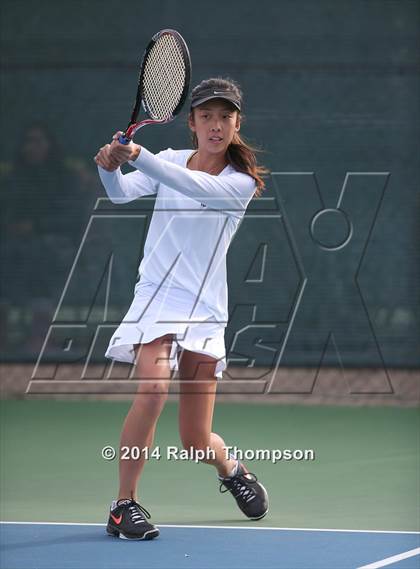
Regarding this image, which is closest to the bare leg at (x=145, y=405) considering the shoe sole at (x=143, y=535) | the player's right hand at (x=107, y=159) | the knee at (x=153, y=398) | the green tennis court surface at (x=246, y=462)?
the knee at (x=153, y=398)

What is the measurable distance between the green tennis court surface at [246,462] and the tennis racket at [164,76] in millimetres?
1259

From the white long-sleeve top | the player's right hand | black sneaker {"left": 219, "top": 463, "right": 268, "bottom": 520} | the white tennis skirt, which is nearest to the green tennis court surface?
black sneaker {"left": 219, "top": 463, "right": 268, "bottom": 520}

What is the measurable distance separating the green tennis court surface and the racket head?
126 cm

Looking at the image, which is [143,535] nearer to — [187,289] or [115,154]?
[187,289]

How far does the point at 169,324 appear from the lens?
3.91 m

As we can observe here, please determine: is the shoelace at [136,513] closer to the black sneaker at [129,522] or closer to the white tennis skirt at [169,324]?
the black sneaker at [129,522]

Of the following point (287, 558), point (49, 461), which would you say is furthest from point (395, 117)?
point (287, 558)

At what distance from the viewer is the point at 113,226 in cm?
674

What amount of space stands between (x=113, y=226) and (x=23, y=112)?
74 centimetres

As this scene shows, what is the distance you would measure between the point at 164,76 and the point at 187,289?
63cm

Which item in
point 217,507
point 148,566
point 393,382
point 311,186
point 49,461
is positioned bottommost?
point 148,566

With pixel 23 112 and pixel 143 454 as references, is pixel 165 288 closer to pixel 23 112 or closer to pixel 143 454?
pixel 143 454

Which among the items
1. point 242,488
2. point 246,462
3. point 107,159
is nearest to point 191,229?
point 107,159

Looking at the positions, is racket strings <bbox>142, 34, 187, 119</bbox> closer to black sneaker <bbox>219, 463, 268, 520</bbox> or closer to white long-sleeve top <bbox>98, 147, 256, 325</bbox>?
white long-sleeve top <bbox>98, 147, 256, 325</bbox>
